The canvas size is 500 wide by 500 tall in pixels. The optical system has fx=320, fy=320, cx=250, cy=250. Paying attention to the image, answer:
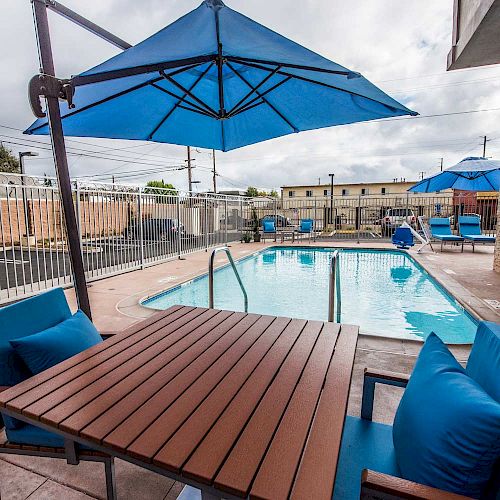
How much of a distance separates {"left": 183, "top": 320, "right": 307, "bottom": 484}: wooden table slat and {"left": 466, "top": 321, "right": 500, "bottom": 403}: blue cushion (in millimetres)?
779

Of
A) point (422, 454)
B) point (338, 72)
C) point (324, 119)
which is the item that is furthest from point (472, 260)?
point (422, 454)

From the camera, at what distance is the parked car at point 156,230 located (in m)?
7.23

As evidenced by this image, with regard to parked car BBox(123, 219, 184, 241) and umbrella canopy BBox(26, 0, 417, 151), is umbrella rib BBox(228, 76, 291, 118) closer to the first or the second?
umbrella canopy BBox(26, 0, 417, 151)

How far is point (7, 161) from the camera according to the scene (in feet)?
76.9

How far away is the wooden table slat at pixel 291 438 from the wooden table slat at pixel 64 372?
94 centimetres

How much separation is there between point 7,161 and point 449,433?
2986 centimetres

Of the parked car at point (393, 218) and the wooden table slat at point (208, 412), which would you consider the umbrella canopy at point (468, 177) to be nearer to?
the parked car at point (393, 218)

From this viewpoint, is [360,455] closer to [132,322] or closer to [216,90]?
[132,322]

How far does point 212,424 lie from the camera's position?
1.08 meters

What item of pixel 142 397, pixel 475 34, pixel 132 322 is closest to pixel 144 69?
pixel 142 397

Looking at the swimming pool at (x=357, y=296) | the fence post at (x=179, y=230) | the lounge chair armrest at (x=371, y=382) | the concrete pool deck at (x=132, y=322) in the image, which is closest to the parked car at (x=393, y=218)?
the swimming pool at (x=357, y=296)

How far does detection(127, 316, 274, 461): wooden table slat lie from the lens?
98 cm

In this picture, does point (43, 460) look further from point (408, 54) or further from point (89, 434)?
point (408, 54)

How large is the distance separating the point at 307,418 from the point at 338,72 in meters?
1.84
